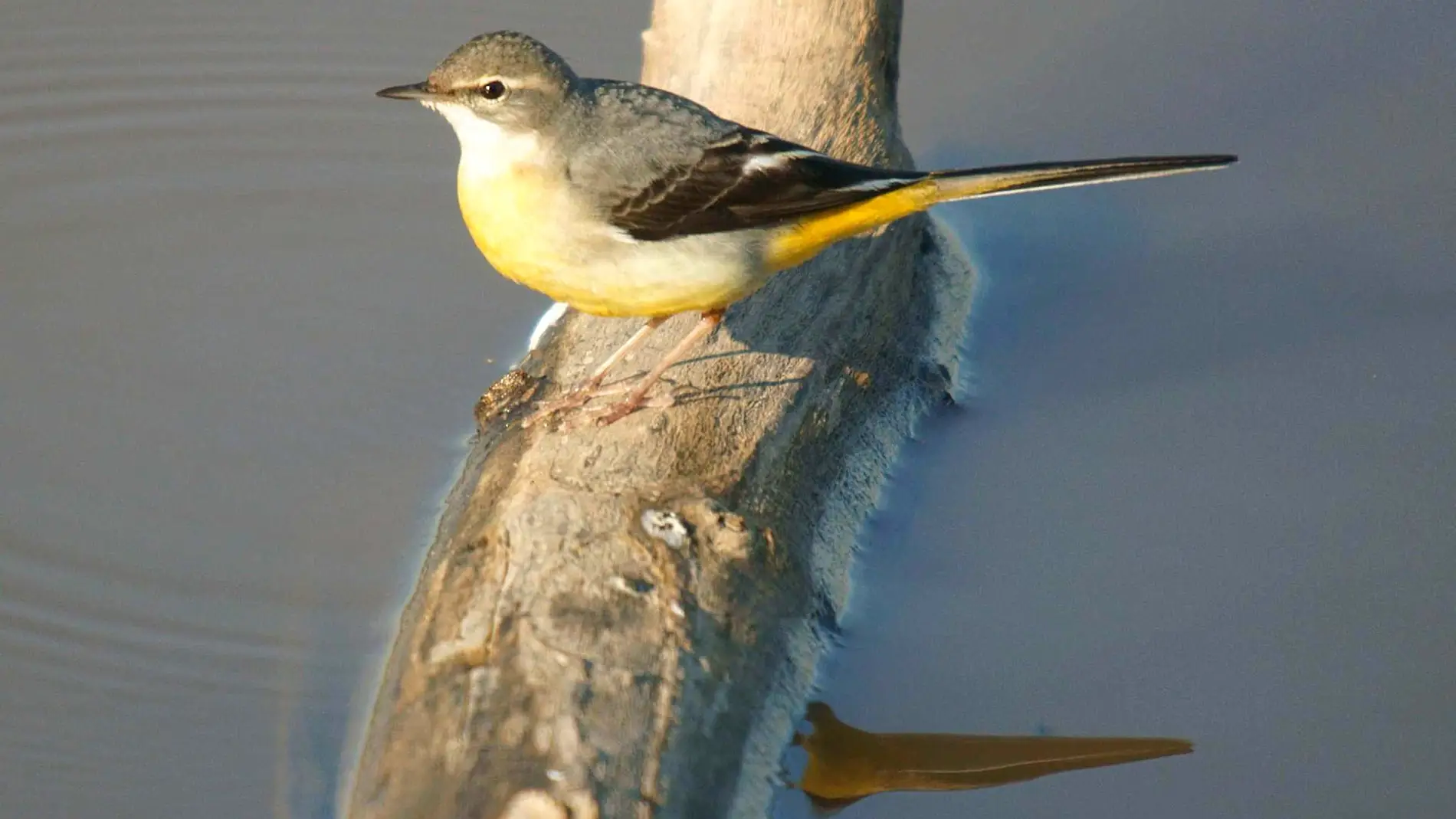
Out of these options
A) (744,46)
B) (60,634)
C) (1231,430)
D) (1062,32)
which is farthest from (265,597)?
(1062,32)

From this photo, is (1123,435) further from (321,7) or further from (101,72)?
(101,72)

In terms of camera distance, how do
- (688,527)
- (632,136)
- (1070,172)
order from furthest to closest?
1. (632,136)
2. (1070,172)
3. (688,527)

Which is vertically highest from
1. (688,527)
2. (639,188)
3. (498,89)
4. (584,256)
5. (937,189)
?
(498,89)

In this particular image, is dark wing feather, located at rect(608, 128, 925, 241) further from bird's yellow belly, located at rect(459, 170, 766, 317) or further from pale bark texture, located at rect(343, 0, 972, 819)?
pale bark texture, located at rect(343, 0, 972, 819)

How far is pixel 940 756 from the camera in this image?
5188 millimetres

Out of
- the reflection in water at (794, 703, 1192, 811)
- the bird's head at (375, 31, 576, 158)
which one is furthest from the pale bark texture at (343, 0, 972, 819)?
the bird's head at (375, 31, 576, 158)

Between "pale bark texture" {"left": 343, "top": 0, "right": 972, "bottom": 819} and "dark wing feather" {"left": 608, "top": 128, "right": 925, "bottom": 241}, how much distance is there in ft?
1.67

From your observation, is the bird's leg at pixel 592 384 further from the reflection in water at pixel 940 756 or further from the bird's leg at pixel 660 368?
the reflection in water at pixel 940 756

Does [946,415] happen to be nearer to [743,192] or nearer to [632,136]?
[743,192]

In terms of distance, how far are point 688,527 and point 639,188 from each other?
4.58 feet

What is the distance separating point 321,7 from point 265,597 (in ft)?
14.7

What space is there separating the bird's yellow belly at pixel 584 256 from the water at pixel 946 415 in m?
1.32

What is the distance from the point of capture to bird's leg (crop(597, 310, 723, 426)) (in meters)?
5.13

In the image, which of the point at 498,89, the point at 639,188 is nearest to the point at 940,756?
the point at 639,188
